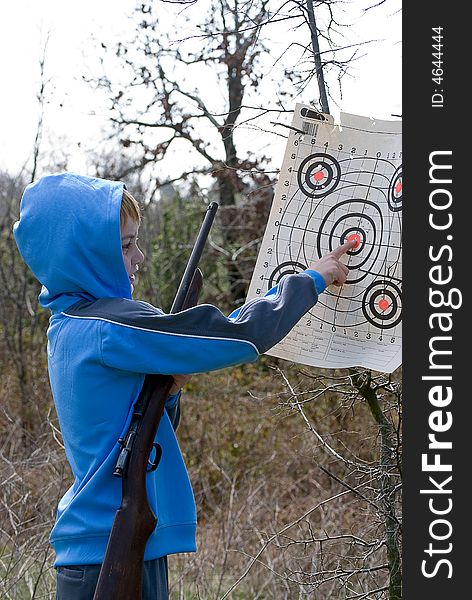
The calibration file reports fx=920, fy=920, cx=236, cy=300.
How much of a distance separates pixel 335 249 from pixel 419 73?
63 centimetres

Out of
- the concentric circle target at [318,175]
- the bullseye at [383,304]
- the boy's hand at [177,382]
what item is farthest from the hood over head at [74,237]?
the bullseye at [383,304]

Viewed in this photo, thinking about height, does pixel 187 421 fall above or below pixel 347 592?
above

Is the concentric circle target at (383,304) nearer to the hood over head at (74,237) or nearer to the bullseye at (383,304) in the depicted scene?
the bullseye at (383,304)

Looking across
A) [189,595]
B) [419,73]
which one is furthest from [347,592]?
Answer: [419,73]

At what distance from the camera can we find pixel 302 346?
3.01 m

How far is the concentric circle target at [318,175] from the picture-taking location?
303 centimetres

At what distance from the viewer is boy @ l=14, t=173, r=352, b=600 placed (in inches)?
98.3

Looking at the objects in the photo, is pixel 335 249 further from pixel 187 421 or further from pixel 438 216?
pixel 187 421

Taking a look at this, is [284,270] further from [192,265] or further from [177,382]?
Answer: [177,382]

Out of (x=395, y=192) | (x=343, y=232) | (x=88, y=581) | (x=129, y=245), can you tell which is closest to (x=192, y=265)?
(x=129, y=245)

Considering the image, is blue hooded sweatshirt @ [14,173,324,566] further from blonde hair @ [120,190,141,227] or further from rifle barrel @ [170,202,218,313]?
rifle barrel @ [170,202,218,313]

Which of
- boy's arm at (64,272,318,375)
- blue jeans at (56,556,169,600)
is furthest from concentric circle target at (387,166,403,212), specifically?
blue jeans at (56,556,169,600)

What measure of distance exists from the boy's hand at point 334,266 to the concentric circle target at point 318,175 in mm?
219

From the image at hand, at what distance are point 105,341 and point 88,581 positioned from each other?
672 mm
